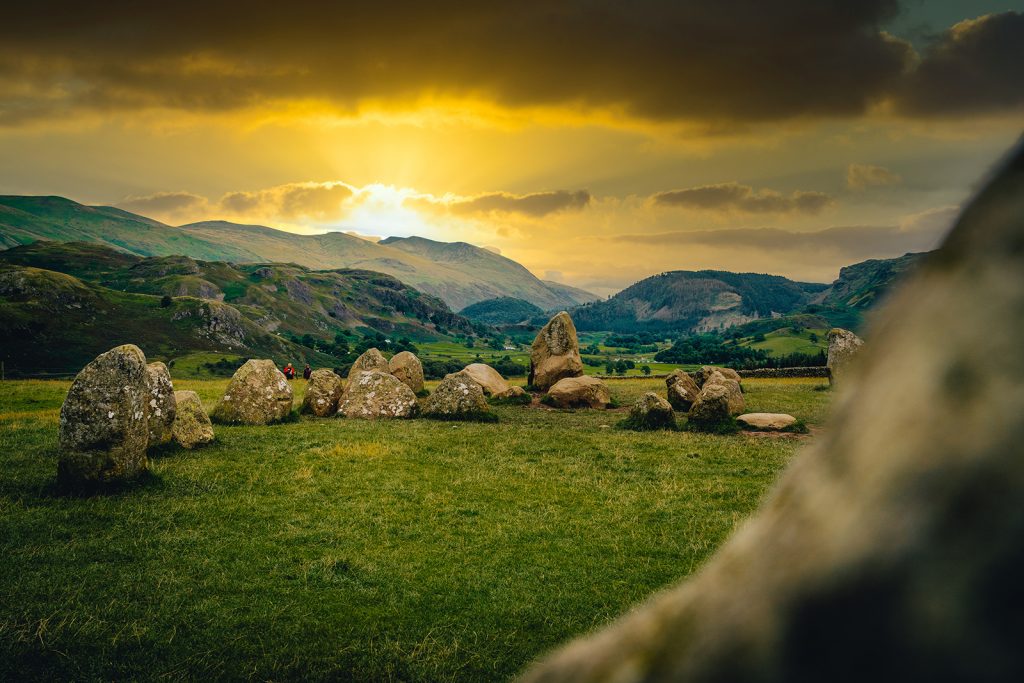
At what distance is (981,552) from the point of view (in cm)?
59

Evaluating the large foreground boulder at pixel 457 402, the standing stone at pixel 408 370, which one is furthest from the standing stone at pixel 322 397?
the standing stone at pixel 408 370

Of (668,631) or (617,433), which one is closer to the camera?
(668,631)

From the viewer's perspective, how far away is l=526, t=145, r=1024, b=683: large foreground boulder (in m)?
0.60

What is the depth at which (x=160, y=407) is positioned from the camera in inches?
661

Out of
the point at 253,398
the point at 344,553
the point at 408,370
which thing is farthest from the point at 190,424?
the point at 408,370

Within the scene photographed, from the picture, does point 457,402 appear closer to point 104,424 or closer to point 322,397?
point 322,397

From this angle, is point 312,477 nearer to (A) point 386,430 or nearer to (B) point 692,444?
(A) point 386,430

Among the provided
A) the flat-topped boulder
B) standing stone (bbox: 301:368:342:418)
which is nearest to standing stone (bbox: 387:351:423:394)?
standing stone (bbox: 301:368:342:418)

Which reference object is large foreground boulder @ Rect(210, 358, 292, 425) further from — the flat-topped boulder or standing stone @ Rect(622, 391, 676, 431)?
the flat-topped boulder

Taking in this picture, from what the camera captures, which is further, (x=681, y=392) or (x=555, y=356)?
(x=555, y=356)

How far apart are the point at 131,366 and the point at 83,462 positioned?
2.51 meters

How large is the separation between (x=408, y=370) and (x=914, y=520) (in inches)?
1458

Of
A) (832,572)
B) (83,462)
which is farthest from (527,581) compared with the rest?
(83,462)

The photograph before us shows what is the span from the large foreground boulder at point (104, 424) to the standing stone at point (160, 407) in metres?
3.19
